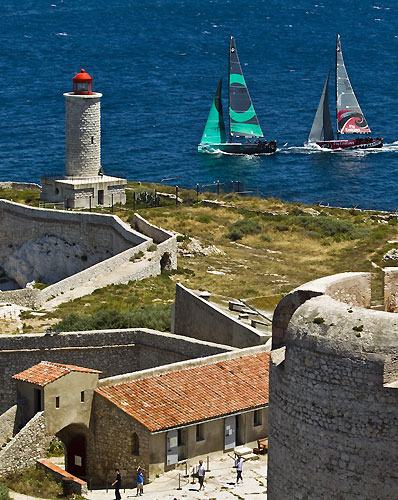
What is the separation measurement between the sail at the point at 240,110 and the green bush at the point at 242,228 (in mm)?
58671

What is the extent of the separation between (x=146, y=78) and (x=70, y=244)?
99.4 metres

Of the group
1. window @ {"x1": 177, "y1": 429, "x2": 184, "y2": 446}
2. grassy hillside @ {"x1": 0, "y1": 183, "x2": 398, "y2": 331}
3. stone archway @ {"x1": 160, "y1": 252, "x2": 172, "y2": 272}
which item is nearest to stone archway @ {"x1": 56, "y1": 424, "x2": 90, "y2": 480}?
window @ {"x1": 177, "y1": 429, "x2": 184, "y2": 446}

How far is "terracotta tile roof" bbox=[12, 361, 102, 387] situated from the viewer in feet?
91.0

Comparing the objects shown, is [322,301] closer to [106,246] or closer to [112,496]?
[112,496]

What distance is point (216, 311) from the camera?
3353 cm

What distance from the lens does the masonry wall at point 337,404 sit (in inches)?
461

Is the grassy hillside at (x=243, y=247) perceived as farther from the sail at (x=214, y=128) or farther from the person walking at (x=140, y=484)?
the sail at (x=214, y=128)

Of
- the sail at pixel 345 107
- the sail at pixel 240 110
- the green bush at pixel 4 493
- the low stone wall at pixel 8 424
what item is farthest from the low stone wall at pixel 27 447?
the sail at pixel 345 107

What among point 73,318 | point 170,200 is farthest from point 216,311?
point 170,200

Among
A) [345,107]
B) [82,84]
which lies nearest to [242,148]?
[345,107]

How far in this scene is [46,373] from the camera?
28.4 metres

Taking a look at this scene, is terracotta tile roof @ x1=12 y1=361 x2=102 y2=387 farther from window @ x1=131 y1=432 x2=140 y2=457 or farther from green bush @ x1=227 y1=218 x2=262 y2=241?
green bush @ x1=227 y1=218 x2=262 y2=241

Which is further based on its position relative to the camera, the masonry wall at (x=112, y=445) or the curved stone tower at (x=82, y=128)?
the curved stone tower at (x=82, y=128)

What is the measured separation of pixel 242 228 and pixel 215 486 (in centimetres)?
3237
